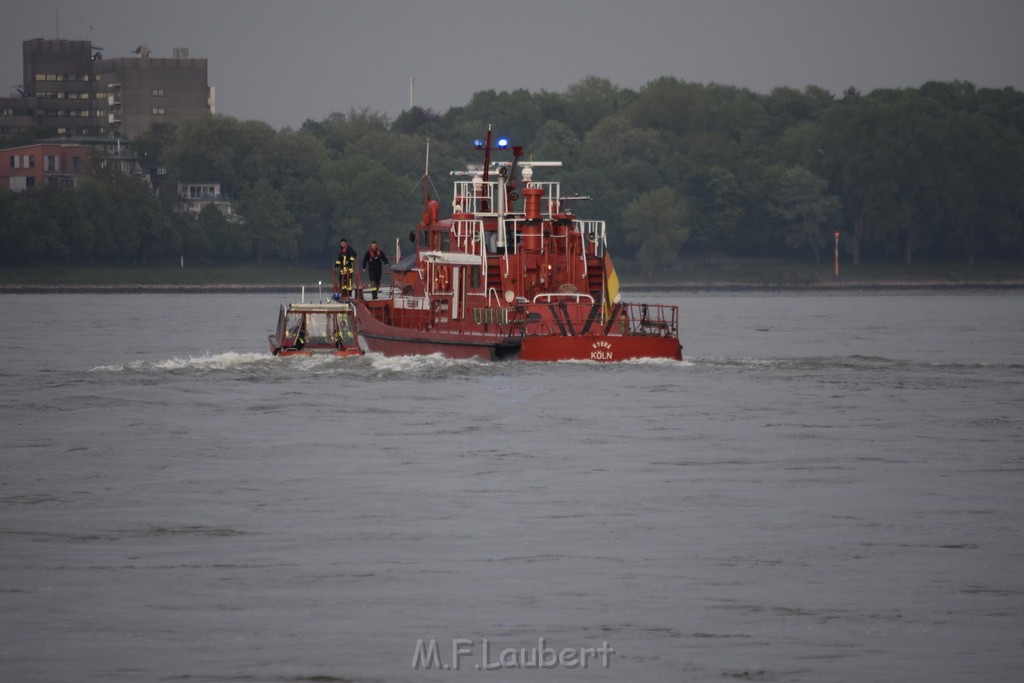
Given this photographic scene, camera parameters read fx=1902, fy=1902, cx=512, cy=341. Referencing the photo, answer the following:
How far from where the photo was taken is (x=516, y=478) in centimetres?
2823

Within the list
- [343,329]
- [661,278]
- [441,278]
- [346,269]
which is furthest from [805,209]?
[343,329]

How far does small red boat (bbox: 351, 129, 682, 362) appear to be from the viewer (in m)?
49.0

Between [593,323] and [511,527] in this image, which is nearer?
[511,527]

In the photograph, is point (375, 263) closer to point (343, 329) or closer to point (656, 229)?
point (343, 329)

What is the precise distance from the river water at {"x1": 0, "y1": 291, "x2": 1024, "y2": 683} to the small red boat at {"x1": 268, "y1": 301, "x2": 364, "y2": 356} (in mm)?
5458

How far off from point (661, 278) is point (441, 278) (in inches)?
5312

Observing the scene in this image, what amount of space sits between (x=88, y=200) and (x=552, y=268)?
12974 cm

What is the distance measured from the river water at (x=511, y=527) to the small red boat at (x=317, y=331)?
546 centimetres

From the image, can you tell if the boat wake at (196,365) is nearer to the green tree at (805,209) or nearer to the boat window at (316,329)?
the boat window at (316,329)

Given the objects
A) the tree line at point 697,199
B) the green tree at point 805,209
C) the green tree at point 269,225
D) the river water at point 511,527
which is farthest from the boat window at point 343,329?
the green tree at point 805,209

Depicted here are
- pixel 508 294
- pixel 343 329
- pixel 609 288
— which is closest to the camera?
pixel 609 288

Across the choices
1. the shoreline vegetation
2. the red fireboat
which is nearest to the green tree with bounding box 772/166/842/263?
the shoreline vegetation

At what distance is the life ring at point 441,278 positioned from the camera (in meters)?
54.7

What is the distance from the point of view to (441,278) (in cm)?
5484
